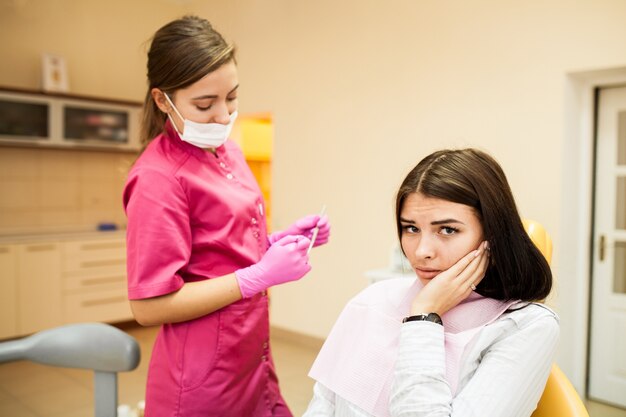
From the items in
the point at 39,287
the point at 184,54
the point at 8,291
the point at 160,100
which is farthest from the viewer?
the point at 39,287

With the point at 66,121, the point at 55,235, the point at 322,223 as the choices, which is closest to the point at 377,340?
the point at 322,223

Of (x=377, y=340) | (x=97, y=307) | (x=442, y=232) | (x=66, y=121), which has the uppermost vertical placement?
(x=66, y=121)

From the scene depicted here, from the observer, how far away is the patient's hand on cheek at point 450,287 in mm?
1020

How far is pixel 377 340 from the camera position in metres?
1.14

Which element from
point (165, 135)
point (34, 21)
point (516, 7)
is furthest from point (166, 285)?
point (34, 21)

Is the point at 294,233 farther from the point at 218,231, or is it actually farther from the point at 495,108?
the point at 495,108

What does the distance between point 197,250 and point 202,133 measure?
0.29 m

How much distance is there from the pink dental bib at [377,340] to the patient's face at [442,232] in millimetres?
112

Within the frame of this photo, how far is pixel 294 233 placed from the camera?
1.66m

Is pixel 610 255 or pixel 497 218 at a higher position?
pixel 497 218

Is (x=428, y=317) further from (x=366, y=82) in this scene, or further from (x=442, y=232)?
(x=366, y=82)

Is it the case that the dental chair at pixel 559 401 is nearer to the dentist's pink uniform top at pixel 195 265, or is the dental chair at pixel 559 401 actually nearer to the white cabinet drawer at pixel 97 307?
the dentist's pink uniform top at pixel 195 265

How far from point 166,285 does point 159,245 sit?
9 cm

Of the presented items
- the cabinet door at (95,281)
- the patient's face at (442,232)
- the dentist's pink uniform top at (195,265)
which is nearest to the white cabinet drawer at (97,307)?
the cabinet door at (95,281)
